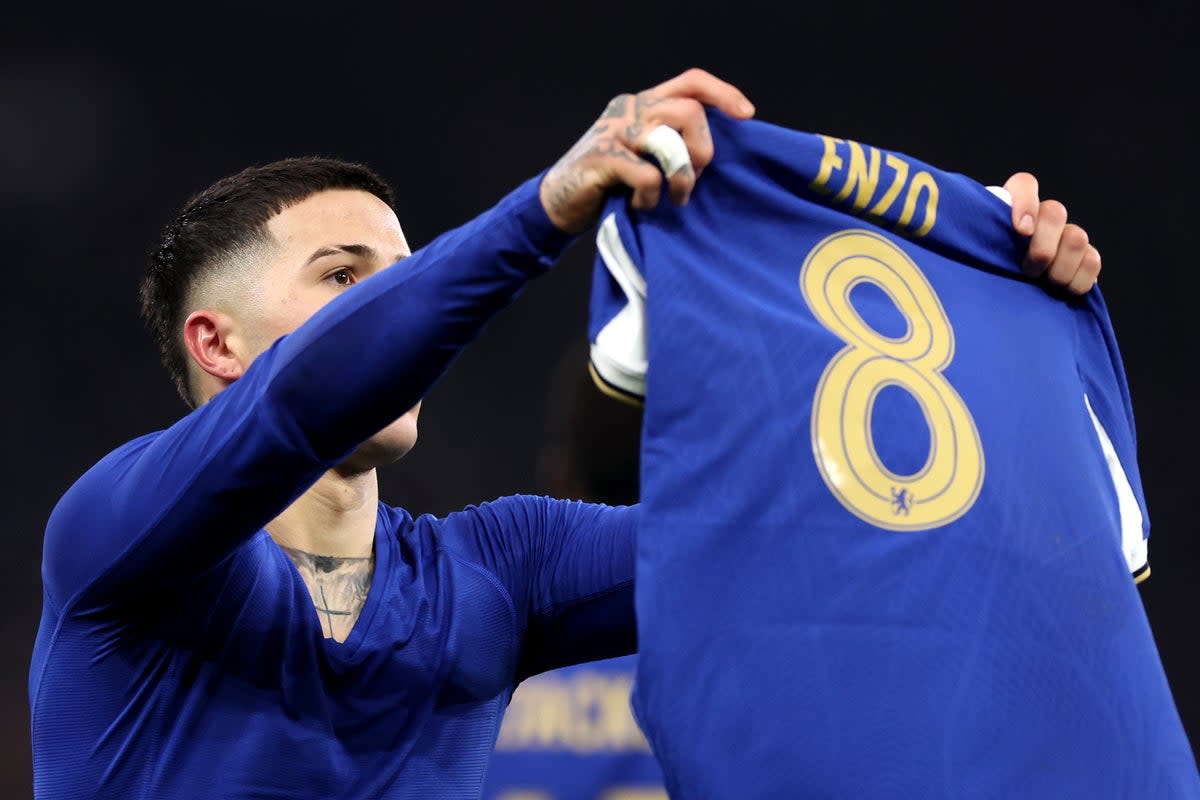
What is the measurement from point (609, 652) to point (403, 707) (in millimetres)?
222

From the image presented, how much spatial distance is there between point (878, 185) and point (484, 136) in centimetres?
170

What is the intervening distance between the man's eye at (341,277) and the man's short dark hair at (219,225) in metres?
0.09

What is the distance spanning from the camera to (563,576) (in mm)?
1290

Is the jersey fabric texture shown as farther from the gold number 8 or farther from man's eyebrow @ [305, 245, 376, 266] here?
the gold number 8

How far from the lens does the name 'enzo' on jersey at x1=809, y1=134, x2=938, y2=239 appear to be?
99 centimetres

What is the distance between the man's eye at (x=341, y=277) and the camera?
1.24 m

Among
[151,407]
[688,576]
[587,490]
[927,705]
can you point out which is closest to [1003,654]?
[927,705]

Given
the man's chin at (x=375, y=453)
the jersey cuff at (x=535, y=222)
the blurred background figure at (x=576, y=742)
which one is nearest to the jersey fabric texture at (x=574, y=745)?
the blurred background figure at (x=576, y=742)

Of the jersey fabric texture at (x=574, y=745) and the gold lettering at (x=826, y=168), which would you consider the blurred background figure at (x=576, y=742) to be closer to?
the jersey fabric texture at (x=574, y=745)

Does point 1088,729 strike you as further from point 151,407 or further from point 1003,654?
point 151,407

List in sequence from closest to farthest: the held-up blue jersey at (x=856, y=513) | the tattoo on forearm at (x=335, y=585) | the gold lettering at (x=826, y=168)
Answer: the held-up blue jersey at (x=856, y=513), the gold lettering at (x=826, y=168), the tattoo on forearm at (x=335, y=585)

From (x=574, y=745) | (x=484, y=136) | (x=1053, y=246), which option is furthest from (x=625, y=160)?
(x=484, y=136)

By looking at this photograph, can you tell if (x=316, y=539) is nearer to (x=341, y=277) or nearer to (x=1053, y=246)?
(x=341, y=277)

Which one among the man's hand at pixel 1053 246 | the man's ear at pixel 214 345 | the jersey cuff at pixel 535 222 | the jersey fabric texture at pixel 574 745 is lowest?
the jersey fabric texture at pixel 574 745
